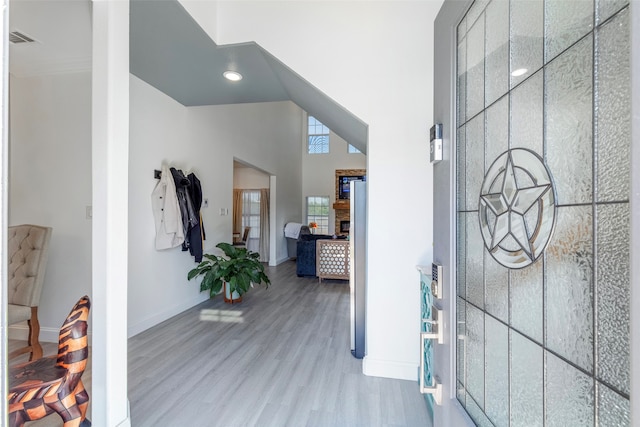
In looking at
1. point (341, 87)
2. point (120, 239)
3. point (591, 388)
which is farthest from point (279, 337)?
point (591, 388)

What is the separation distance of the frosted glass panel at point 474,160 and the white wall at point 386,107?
130 centimetres

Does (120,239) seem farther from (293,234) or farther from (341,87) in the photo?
(293,234)

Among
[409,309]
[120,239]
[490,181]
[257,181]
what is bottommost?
[409,309]

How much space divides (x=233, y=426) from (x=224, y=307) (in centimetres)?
227

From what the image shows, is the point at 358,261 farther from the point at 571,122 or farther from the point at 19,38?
the point at 19,38

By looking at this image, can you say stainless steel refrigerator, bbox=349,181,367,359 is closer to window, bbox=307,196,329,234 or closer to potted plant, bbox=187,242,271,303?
potted plant, bbox=187,242,271,303

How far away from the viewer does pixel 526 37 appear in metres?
0.63

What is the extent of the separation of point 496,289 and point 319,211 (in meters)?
8.99

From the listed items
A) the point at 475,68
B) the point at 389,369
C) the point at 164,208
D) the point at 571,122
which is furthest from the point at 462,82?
the point at 164,208

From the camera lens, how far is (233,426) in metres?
1.63

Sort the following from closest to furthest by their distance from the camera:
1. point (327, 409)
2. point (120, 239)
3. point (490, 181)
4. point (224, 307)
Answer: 1. point (490, 181)
2. point (120, 239)
3. point (327, 409)
4. point (224, 307)

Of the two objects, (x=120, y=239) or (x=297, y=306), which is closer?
(x=120, y=239)

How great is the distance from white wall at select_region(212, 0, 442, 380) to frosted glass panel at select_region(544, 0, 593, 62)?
1.56 metres

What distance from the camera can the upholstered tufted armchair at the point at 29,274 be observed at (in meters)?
2.29
